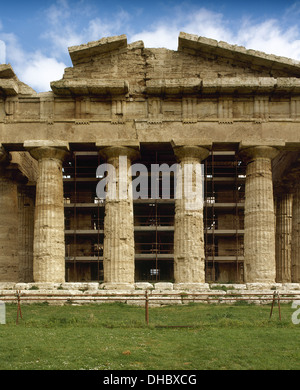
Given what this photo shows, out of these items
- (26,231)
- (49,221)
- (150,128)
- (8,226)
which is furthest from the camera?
(26,231)

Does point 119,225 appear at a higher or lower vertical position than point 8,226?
lower

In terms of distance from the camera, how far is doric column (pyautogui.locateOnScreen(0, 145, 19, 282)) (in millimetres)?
28297

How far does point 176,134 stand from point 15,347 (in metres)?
15.3

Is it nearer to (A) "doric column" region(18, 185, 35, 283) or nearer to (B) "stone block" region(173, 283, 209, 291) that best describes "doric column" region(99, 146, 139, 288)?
(B) "stone block" region(173, 283, 209, 291)

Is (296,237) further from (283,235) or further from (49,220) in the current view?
(49,220)

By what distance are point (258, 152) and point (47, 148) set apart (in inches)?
412

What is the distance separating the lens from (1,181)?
94.3ft

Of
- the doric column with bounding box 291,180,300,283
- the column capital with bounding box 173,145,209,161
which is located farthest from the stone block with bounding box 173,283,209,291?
the doric column with bounding box 291,180,300,283

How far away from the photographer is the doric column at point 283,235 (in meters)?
32.0

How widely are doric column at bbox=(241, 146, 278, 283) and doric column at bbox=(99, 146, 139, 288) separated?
18.9 feet

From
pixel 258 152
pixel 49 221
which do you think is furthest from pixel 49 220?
pixel 258 152

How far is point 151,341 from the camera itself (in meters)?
13.4

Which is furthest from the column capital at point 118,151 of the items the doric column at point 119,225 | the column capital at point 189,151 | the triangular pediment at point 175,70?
the triangular pediment at point 175,70
